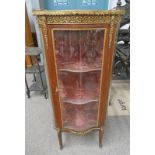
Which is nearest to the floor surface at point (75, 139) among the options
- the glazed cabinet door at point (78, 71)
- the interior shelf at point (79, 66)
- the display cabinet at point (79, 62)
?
the display cabinet at point (79, 62)

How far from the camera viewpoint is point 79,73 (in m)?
1.20

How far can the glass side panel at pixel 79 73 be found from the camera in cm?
107

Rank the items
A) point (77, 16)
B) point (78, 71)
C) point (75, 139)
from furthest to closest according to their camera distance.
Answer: point (75, 139) < point (78, 71) < point (77, 16)

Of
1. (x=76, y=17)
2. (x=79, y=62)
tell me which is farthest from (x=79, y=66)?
(x=76, y=17)

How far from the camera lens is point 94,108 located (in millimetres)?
1350

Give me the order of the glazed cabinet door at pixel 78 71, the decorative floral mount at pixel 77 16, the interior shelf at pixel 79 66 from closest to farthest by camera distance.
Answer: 1. the decorative floral mount at pixel 77 16
2. the glazed cabinet door at pixel 78 71
3. the interior shelf at pixel 79 66

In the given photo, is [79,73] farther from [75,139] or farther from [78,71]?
[75,139]

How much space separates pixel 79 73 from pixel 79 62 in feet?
0.26

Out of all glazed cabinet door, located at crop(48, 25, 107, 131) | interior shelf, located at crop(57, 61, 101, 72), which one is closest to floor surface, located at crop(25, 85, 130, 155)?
glazed cabinet door, located at crop(48, 25, 107, 131)

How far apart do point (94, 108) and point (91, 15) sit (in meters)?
0.74

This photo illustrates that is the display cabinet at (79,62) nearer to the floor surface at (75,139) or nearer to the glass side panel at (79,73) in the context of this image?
the glass side panel at (79,73)

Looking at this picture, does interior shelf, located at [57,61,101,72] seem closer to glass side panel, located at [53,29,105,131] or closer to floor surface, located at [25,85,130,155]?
glass side panel, located at [53,29,105,131]

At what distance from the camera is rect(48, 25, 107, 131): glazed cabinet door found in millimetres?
1043
